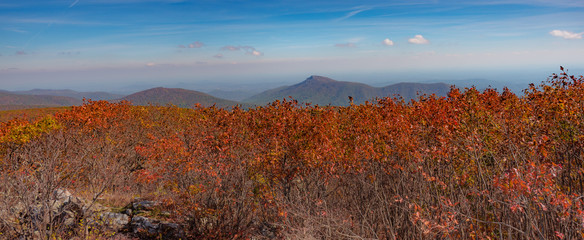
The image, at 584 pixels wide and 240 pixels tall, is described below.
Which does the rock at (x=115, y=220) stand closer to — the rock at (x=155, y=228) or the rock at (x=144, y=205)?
the rock at (x=155, y=228)

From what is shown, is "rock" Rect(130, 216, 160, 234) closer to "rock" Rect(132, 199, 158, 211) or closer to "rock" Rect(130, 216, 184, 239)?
"rock" Rect(130, 216, 184, 239)

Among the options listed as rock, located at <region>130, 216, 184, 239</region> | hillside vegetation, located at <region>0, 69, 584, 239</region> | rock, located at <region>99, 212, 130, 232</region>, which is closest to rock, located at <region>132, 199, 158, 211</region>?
hillside vegetation, located at <region>0, 69, 584, 239</region>

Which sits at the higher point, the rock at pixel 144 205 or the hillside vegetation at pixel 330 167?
the hillside vegetation at pixel 330 167

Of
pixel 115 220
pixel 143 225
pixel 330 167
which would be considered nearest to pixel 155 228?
pixel 143 225

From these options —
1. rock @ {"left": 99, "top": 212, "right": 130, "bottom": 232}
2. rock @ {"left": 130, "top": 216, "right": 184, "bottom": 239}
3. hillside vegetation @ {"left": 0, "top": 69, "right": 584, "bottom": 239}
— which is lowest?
rock @ {"left": 130, "top": 216, "right": 184, "bottom": 239}

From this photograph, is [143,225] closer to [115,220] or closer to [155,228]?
[155,228]

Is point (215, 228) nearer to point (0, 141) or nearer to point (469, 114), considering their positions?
point (469, 114)

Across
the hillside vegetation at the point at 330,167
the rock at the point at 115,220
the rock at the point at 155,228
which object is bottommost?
the rock at the point at 155,228

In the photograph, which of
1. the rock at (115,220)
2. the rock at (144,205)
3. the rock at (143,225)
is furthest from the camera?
the rock at (144,205)

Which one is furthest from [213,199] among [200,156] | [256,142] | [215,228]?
[256,142]

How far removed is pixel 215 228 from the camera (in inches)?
522

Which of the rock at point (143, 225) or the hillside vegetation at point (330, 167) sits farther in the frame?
the rock at point (143, 225)

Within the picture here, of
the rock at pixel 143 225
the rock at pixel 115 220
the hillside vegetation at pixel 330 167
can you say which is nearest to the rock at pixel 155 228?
the rock at pixel 143 225

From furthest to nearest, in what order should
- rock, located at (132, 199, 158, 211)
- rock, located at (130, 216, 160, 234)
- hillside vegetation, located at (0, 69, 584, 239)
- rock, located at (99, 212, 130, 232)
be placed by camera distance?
1. rock, located at (132, 199, 158, 211)
2. rock, located at (130, 216, 160, 234)
3. rock, located at (99, 212, 130, 232)
4. hillside vegetation, located at (0, 69, 584, 239)
